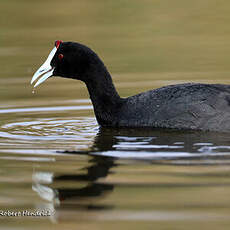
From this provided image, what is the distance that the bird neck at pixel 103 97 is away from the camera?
884 centimetres

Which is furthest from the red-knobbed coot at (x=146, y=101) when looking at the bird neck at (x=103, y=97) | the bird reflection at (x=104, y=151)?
the bird reflection at (x=104, y=151)

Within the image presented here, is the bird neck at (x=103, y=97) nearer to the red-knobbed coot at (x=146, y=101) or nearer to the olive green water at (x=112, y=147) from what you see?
the red-knobbed coot at (x=146, y=101)

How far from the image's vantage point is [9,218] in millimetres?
5504

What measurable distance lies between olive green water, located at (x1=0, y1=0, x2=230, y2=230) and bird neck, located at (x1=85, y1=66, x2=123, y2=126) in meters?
0.18

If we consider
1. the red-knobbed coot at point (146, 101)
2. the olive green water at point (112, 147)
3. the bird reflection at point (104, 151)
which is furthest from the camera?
the red-knobbed coot at point (146, 101)

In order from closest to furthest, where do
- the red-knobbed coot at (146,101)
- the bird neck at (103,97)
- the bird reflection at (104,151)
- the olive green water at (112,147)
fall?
the olive green water at (112,147)
the bird reflection at (104,151)
the red-knobbed coot at (146,101)
the bird neck at (103,97)

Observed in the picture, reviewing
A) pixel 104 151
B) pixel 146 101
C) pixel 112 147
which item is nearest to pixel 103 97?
pixel 146 101

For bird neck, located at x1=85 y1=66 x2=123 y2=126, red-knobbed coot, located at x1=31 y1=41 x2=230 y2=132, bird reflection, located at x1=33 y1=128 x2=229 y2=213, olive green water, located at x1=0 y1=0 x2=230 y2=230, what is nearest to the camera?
olive green water, located at x1=0 y1=0 x2=230 y2=230

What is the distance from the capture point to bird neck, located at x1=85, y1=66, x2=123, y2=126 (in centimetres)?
884

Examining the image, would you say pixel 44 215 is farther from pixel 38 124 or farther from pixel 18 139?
pixel 38 124

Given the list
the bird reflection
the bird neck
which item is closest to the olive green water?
the bird reflection

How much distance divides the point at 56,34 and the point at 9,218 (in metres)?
10.7

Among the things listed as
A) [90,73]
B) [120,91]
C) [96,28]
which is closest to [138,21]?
[96,28]

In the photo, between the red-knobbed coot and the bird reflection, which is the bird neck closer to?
the red-knobbed coot
